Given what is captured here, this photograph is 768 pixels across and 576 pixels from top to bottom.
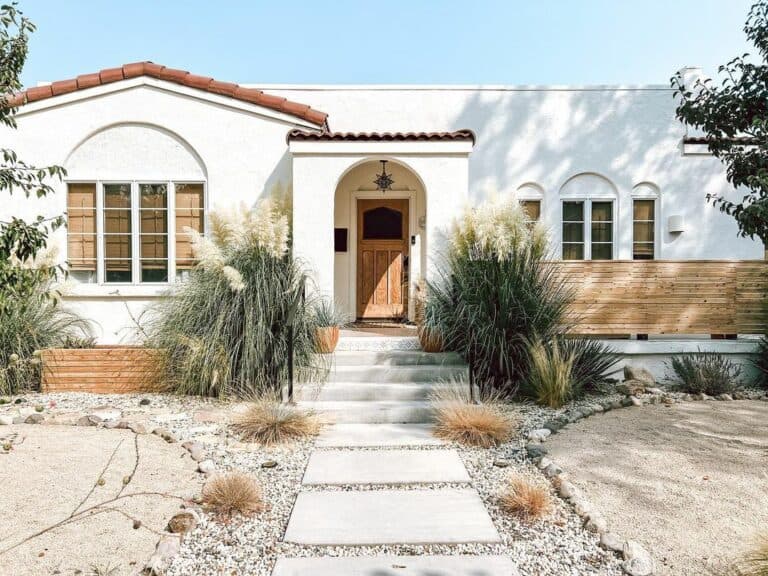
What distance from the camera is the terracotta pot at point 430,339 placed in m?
6.92

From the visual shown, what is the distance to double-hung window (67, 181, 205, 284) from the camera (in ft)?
29.6

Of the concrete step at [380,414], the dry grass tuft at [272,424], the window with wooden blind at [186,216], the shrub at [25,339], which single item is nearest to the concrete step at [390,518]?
the dry grass tuft at [272,424]

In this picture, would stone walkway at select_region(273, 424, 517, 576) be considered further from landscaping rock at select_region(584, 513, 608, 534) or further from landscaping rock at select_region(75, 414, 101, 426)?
landscaping rock at select_region(75, 414, 101, 426)

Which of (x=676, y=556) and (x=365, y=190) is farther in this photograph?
(x=365, y=190)

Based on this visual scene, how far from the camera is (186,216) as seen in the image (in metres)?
9.16

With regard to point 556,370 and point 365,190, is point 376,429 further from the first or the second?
point 365,190

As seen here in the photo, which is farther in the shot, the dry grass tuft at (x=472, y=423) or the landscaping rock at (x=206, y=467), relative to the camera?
the dry grass tuft at (x=472, y=423)

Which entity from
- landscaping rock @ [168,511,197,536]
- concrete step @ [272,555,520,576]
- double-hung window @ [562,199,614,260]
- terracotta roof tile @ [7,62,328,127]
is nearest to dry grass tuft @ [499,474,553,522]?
concrete step @ [272,555,520,576]

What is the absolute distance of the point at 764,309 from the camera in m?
7.89

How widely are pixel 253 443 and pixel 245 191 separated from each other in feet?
17.2

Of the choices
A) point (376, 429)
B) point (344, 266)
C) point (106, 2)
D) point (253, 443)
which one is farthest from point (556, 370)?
point (106, 2)

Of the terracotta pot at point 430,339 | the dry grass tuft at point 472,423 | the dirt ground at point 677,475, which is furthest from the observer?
the terracotta pot at point 430,339

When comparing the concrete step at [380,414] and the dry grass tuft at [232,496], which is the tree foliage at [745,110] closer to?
the concrete step at [380,414]

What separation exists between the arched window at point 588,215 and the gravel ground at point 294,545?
662cm
